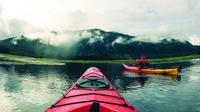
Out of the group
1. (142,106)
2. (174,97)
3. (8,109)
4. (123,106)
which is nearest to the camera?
(123,106)

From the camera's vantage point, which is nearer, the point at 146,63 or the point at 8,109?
the point at 8,109

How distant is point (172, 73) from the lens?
40125mm

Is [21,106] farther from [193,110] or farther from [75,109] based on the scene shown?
[193,110]

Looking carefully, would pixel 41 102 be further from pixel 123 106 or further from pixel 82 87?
pixel 123 106

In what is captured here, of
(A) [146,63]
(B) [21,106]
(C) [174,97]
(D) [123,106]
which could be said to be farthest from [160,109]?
(A) [146,63]

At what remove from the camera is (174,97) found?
18.5 meters

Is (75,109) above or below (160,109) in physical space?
above

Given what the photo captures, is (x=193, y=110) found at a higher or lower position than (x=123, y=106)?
lower

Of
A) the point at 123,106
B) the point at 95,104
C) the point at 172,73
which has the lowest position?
the point at 172,73

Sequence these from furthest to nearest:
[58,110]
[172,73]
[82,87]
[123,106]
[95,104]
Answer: [172,73]
[82,87]
[123,106]
[58,110]
[95,104]

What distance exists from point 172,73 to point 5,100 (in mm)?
38169

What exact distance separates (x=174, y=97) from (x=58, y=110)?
15.9 meters

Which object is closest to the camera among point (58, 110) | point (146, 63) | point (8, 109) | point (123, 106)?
point (58, 110)

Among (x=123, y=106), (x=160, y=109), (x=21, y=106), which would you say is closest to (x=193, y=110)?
(x=160, y=109)
